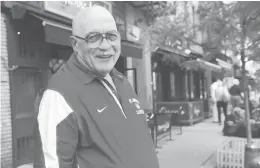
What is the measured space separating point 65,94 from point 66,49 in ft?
21.3

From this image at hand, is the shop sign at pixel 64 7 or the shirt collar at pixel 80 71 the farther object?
the shop sign at pixel 64 7

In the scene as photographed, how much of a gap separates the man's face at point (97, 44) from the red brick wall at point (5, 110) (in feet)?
15.1

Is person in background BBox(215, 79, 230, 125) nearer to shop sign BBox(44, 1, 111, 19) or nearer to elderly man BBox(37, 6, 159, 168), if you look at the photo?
shop sign BBox(44, 1, 111, 19)

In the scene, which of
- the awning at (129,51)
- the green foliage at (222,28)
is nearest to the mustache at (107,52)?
the green foliage at (222,28)

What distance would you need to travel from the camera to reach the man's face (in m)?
1.52

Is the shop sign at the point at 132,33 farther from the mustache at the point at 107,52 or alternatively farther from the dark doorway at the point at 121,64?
the mustache at the point at 107,52

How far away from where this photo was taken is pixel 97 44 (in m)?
Result: 1.54

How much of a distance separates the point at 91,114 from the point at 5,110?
480 cm

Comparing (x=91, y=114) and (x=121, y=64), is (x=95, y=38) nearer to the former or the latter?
(x=91, y=114)

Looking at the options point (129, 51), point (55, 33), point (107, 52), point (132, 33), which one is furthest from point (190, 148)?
point (107, 52)

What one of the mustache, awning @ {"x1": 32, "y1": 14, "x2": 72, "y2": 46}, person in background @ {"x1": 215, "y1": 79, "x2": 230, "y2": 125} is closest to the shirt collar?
the mustache

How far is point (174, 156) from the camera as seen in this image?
691 cm

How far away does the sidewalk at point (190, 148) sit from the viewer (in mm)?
6359

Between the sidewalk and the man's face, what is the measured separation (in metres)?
4.97
